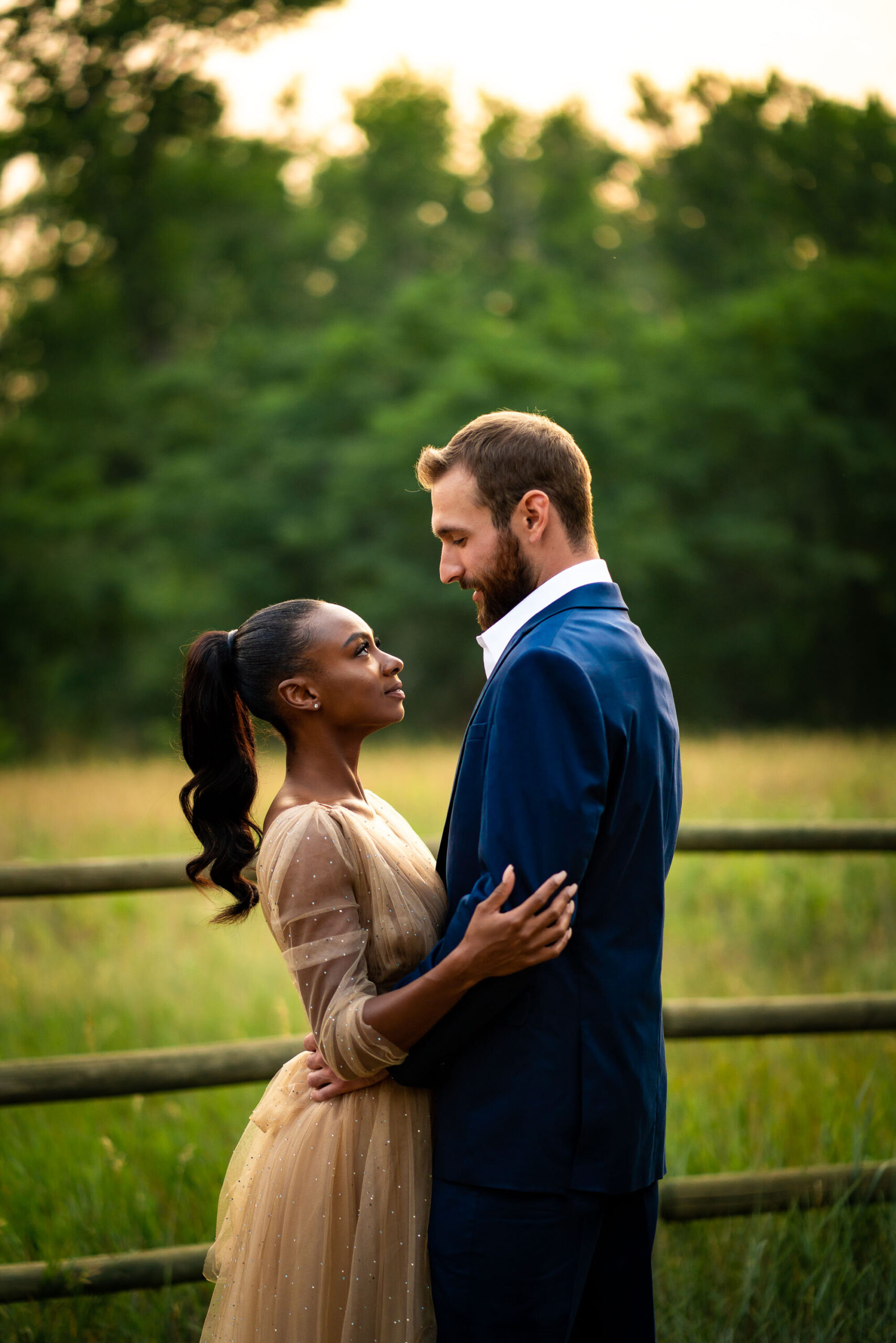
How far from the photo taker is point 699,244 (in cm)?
2916

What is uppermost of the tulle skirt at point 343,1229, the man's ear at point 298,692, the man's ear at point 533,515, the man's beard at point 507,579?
the man's ear at point 533,515

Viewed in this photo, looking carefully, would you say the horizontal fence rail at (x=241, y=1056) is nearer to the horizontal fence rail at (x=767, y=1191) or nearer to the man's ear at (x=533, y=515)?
the horizontal fence rail at (x=767, y=1191)

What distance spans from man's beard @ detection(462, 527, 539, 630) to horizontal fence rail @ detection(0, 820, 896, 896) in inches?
60.9

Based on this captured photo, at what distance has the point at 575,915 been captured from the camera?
202 cm

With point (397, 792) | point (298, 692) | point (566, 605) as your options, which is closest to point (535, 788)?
point (566, 605)

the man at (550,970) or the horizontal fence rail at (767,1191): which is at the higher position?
the man at (550,970)

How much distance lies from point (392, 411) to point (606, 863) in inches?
921

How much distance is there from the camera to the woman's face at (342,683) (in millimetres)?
2320

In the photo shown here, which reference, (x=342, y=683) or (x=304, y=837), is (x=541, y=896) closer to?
(x=304, y=837)

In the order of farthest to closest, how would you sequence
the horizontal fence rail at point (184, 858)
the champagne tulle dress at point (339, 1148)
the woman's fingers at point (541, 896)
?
1. the horizontal fence rail at point (184, 858)
2. the champagne tulle dress at point (339, 1148)
3. the woman's fingers at point (541, 896)

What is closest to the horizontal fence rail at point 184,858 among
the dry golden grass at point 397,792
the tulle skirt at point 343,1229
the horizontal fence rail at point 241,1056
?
the horizontal fence rail at point 241,1056

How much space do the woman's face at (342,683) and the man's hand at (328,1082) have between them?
2.16ft

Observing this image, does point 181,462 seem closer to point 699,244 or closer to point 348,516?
point 348,516

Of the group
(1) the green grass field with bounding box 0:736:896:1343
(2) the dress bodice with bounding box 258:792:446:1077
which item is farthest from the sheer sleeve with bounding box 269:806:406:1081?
(1) the green grass field with bounding box 0:736:896:1343
